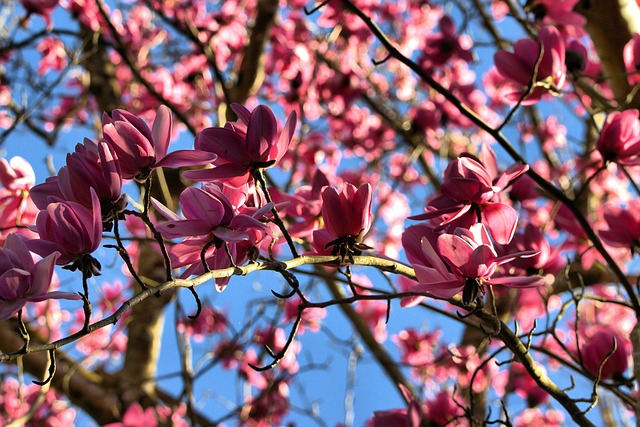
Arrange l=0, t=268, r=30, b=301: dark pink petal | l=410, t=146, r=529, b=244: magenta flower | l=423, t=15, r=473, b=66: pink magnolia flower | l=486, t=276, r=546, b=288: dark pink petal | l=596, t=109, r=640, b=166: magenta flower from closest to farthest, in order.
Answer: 1. l=0, t=268, r=30, b=301: dark pink petal
2. l=486, t=276, r=546, b=288: dark pink petal
3. l=410, t=146, r=529, b=244: magenta flower
4. l=596, t=109, r=640, b=166: magenta flower
5. l=423, t=15, r=473, b=66: pink magnolia flower

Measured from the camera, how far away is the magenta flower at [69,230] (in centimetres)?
64

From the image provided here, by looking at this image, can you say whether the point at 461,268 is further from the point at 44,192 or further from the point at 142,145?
the point at 44,192

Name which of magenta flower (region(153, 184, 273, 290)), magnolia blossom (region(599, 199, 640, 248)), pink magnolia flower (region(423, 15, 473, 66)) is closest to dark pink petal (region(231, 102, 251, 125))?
magenta flower (region(153, 184, 273, 290))

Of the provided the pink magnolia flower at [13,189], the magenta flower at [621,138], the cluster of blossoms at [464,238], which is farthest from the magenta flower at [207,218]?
the magenta flower at [621,138]

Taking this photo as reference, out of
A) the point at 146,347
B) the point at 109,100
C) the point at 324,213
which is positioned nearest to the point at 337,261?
the point at 324,213

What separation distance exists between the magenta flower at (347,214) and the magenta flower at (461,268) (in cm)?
9

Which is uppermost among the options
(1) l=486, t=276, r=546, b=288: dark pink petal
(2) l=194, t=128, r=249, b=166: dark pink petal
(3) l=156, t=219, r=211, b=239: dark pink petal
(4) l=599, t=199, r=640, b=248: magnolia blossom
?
(4) l=599, t=199, r=640, b=248: magnolia blossom

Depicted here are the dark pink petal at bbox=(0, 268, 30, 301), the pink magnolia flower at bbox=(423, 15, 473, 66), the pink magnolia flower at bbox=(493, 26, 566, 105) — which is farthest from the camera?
the pink magnolia flower at bbox=(423, 15, 473, 66)

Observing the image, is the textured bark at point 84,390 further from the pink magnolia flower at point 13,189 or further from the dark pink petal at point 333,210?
the dark pink petal at point 333,210

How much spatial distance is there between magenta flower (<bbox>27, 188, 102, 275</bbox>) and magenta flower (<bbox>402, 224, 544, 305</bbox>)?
1.16 ft

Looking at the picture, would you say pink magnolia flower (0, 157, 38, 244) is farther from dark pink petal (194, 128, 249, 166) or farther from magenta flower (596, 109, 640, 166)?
magenta flower (596, 109, 640, 166)

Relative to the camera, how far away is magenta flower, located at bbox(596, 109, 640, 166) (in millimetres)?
1017

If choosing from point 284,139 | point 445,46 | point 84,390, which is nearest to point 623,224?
point 284,139

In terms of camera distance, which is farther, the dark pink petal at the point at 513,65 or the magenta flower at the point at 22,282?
the dark pink petal at the point at 513,65
